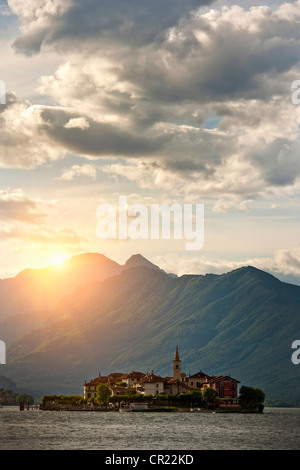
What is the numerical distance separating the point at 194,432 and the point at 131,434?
14174 millimetres

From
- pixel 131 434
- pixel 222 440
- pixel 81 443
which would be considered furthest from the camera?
pixel 131 434

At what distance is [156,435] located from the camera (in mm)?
123750
